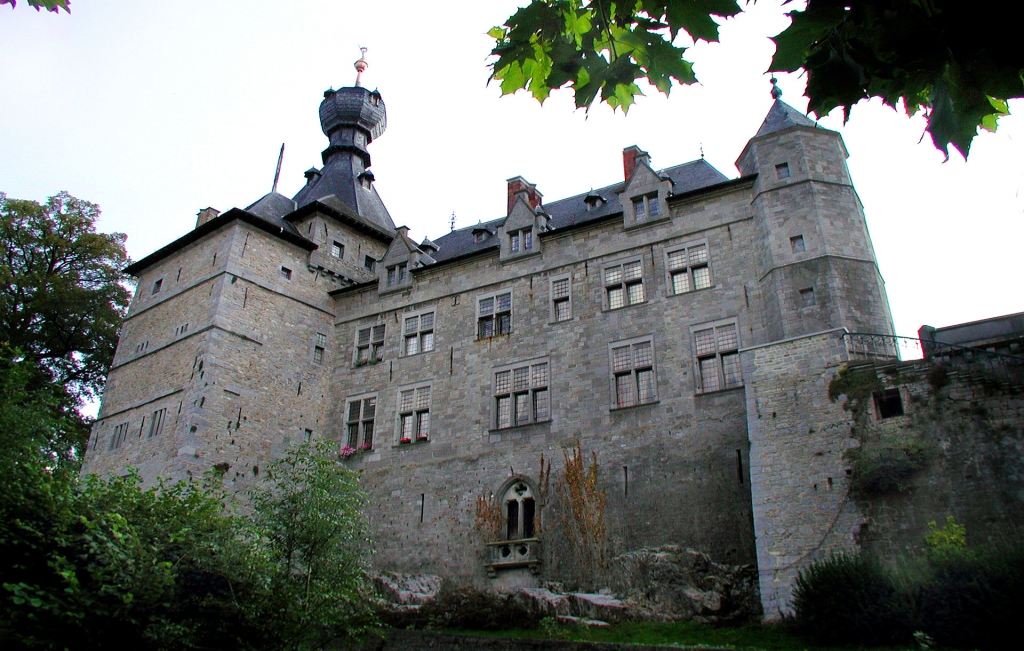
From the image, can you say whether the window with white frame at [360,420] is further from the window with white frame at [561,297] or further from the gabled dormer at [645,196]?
the gabled dormer at [645,196]

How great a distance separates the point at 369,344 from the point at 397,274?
258 cm

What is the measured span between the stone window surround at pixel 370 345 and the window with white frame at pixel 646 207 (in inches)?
363

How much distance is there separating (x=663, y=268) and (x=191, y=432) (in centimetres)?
1423

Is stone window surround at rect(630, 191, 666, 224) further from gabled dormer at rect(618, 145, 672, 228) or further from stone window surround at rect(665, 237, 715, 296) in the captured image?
stone window surround at rect(665, 237, 715, 296)

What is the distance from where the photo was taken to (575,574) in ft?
62.8

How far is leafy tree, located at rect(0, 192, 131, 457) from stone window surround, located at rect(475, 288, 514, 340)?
54.0 feet

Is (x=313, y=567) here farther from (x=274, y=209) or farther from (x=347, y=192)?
(x=347, y=192)

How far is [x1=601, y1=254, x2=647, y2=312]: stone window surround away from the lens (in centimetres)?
2192

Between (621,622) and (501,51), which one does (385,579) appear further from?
(501,51)

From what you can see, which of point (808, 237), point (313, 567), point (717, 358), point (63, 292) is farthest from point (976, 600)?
point (63, 292)

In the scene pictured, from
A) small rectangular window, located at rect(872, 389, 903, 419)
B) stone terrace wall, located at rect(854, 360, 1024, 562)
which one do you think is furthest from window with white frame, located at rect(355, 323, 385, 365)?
stone terrace wall, located at rect(854, 360, 1024, 562)

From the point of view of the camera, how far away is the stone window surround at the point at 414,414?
23.7 meters

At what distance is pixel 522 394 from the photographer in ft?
73.7

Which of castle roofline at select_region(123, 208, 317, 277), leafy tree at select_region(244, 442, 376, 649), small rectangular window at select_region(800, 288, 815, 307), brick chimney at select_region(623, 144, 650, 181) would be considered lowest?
leafy tree at select_region(244, 442, 376, 649)
